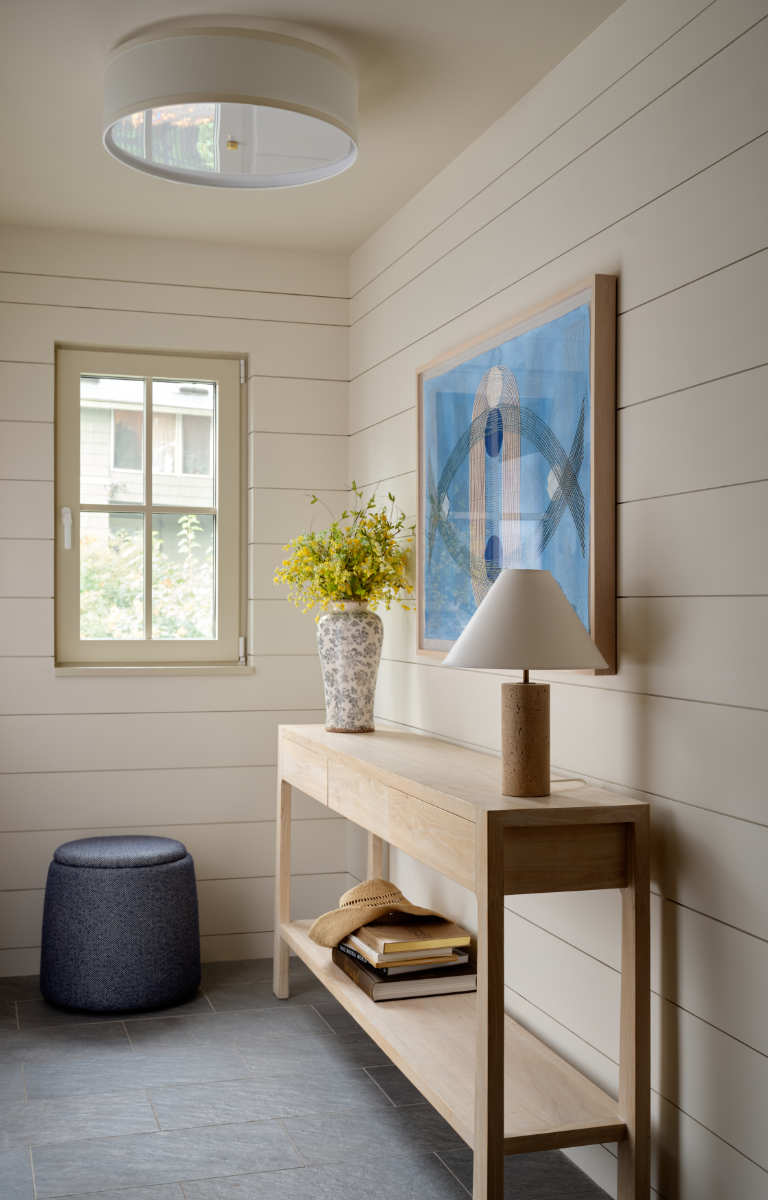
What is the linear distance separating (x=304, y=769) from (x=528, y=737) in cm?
135

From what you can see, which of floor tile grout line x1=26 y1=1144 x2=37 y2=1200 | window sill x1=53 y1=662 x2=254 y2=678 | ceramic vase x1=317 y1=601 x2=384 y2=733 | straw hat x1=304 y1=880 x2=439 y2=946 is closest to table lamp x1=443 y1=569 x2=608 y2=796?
straw hat x1=304 y1=880 x2=439 y2=946

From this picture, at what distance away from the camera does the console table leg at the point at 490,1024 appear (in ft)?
6.69

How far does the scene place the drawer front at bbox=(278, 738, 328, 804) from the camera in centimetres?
322

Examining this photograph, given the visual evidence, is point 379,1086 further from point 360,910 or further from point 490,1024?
point 490,1024

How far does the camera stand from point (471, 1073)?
93.0 inches

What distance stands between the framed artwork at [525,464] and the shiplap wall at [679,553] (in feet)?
0.17

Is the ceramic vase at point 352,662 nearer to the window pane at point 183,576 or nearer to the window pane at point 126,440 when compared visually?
the window pane at point 183,576

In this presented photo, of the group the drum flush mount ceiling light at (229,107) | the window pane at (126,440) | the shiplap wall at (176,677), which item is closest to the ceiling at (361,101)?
the drum flush mount ceiling light at (229,107)

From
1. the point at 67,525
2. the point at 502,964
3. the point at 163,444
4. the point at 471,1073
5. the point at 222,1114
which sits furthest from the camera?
the point at 163,444

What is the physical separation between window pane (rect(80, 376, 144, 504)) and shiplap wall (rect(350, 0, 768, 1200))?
175 centimetres

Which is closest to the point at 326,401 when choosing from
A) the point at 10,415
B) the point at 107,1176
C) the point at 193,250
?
the point at 193,250

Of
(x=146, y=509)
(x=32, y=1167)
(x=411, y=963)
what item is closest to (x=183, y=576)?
(x=146, y=509)

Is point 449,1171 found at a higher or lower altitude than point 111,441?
lower

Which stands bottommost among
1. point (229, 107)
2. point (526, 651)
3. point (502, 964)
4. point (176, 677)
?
point (502, 964)
